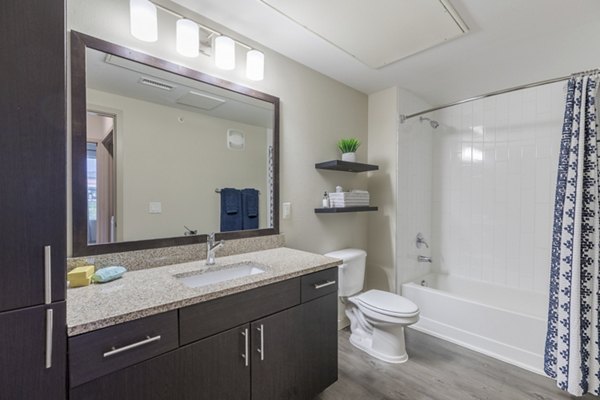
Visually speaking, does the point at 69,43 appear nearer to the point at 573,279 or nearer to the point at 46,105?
the point at 46,105

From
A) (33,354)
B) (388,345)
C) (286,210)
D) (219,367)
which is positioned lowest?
(388,345)

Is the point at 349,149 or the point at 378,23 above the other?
the point at 378,23

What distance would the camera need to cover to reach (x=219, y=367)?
1.13 m

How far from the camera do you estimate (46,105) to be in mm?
765

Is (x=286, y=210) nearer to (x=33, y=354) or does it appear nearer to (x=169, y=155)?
(x=169, y=155)

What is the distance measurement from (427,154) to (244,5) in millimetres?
2420

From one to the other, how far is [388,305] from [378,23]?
75.2 inches

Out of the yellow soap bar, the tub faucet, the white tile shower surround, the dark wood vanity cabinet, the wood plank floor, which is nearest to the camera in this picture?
the dark wood vanity cabinet

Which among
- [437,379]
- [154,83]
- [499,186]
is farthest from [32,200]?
[499,186]

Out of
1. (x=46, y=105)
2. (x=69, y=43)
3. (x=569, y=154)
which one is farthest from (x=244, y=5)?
(x=569, y=154)

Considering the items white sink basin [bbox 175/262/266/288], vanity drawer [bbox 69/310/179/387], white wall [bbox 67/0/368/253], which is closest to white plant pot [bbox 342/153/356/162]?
white wall [bbox 67/0/368/253]

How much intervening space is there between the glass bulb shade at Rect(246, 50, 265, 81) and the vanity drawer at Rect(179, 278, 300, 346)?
1.32 metres

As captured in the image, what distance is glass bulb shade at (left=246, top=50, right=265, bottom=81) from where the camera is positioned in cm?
181

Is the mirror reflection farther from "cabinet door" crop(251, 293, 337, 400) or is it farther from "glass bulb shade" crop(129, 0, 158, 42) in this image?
"cabinet door" crop(251, 293, 337, 400)
